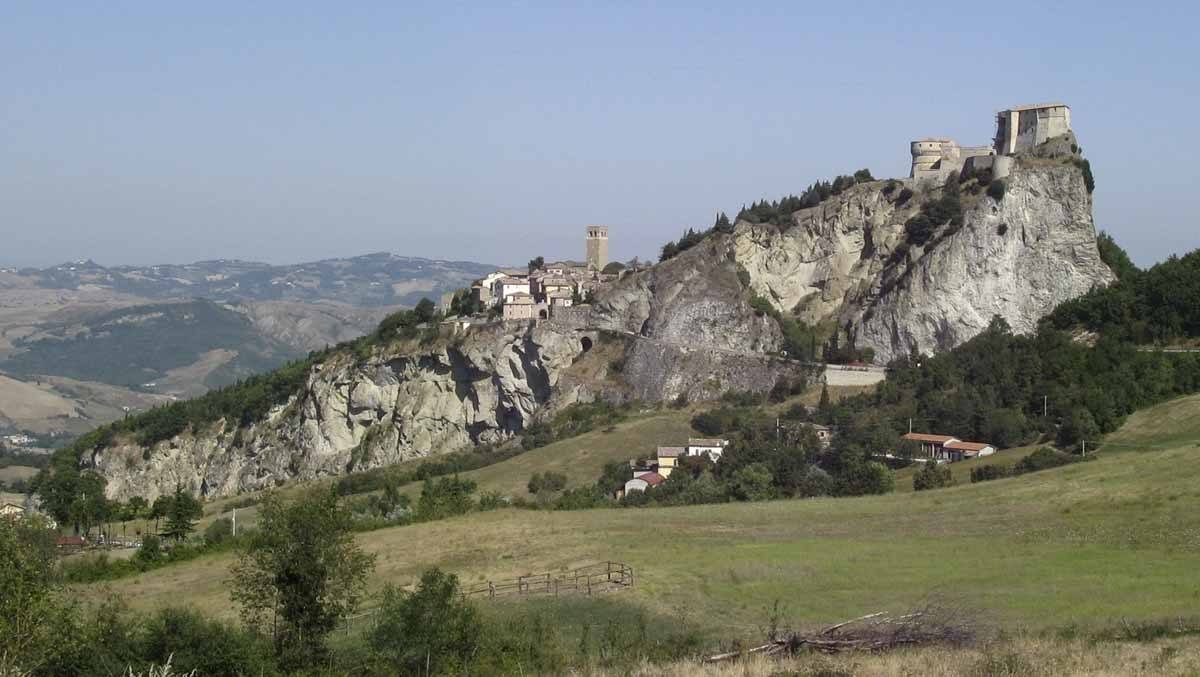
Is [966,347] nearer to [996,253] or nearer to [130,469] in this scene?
[996,253]

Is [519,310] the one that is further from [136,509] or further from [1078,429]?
[1078,429]

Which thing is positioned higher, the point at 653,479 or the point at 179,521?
the point at 653,479

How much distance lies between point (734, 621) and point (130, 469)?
104m

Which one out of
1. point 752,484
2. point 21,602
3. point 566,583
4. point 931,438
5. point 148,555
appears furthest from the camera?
point 931,438

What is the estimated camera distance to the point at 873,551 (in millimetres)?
39438

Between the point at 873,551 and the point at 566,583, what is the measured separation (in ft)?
29.8

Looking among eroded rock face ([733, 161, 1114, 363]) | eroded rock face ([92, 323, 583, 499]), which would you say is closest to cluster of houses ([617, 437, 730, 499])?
eroded rock face ([92, 323, 583, 499])

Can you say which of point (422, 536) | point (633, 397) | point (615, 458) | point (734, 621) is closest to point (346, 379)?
point (633, 397)

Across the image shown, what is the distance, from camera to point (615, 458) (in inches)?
3369

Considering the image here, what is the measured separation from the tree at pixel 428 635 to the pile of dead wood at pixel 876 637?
15.9 ft

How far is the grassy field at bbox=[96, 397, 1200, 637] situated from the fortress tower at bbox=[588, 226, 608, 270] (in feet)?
256

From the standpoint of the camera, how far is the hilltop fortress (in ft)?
339

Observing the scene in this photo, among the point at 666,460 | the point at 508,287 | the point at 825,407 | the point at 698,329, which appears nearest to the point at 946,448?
the point at 825,407

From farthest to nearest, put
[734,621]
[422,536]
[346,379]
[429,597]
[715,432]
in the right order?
[346,379]
[715,432]
[422,536]
[734,621]
[429,597]
